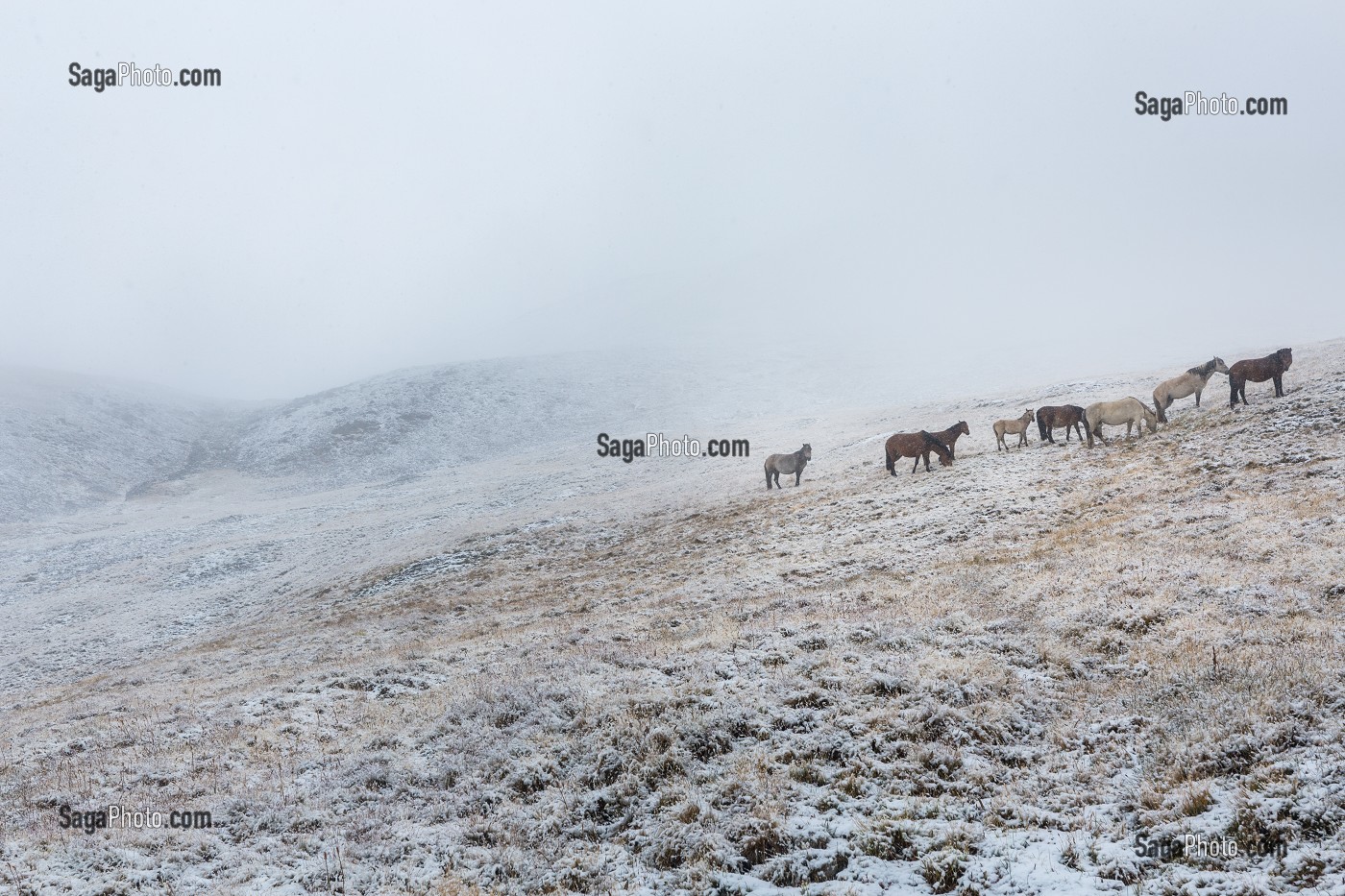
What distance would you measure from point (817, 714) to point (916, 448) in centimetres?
2030

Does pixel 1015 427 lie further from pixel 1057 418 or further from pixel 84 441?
pixel 84 441

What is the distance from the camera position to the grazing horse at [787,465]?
31.8 m

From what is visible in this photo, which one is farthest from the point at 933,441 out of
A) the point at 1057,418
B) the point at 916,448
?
the point at 1057,418

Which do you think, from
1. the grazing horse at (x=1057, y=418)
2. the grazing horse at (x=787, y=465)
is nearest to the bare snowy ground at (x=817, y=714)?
the grazing horse at (x=1057, y=418)

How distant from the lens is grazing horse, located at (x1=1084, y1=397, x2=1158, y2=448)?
24.4m

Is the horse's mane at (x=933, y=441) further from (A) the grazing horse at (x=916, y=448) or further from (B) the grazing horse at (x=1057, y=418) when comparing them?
(B) the grazing horse at (x=1057, y=418)

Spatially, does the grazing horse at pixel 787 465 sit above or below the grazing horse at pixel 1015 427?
below

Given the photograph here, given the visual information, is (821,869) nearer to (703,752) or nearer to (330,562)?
(703,752)

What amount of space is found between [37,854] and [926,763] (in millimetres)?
10486

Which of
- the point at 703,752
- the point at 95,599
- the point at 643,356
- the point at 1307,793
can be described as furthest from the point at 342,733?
the point at 643,356

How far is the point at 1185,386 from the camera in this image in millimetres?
24828

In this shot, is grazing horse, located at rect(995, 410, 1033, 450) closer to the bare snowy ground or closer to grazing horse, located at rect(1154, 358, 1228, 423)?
the bare snowy ground

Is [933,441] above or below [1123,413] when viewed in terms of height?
below

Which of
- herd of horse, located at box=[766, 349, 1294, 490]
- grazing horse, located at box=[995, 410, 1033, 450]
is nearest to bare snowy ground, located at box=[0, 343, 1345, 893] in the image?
herd of horse, located at box=[766, 349, 1294, 490]
